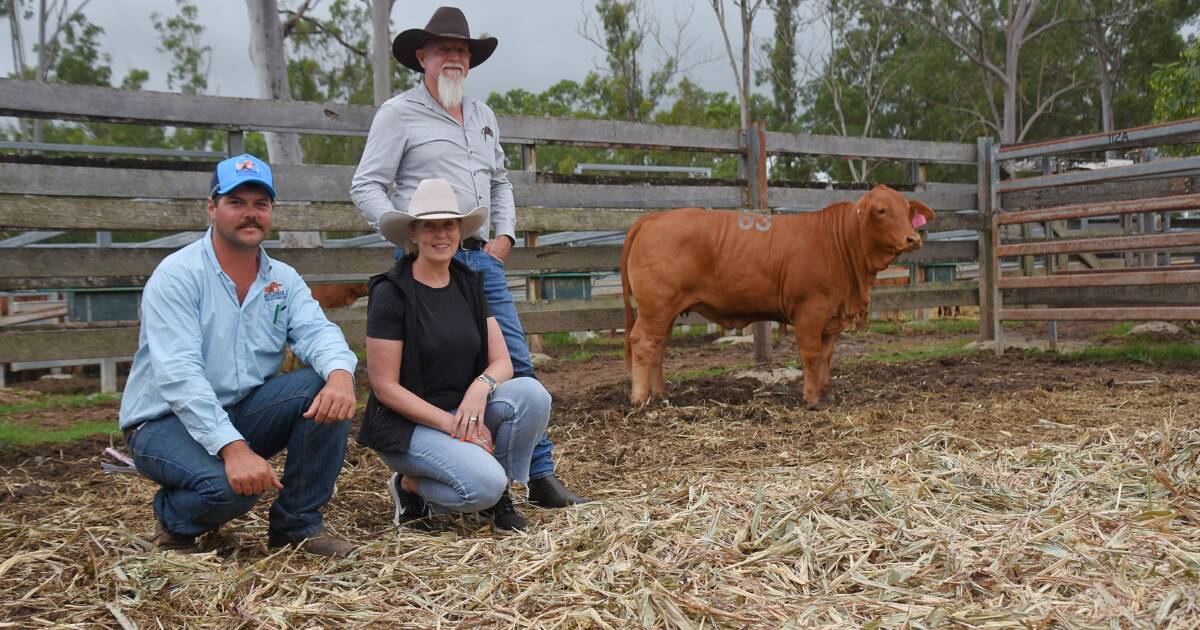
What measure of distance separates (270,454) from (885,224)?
4.34 meters

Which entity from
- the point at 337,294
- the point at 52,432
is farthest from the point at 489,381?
the point at 337,294

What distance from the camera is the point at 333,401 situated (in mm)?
3092

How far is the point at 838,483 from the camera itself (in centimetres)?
356

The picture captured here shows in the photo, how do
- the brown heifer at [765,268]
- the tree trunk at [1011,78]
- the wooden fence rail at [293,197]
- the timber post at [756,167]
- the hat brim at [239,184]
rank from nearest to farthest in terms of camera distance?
the hat brim at [239,184] → the wooden fence rail at [293,197] → the brown heifer at [765,268] → the timber post at [756,167] → the tree trunk at [1011,78]

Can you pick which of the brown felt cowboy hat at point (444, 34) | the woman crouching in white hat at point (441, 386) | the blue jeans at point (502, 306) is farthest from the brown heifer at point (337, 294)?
the woman crouching in white hat at point (441, 386)

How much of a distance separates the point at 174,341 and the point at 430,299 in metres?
0.88

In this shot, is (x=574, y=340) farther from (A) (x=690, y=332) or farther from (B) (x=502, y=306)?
(B) (x=502, y=306)

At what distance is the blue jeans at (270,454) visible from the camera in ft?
9.91

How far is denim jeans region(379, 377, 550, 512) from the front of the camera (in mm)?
3318

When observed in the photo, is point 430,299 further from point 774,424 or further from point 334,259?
point 334,259

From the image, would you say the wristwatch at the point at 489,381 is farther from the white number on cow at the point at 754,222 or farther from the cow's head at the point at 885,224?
the cow's head at the point at 885,224

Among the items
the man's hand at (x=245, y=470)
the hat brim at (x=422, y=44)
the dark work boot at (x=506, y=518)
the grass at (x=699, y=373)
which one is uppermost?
the hat brim at (x=422, y=44)

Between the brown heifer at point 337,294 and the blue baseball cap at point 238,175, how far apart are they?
22.1 feet

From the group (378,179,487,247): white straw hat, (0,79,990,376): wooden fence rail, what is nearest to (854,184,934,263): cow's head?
(0,79,990,376): wooden fence rail
